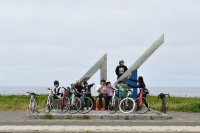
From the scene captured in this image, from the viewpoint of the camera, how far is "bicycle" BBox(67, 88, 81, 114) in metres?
9.84

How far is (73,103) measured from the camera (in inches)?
393

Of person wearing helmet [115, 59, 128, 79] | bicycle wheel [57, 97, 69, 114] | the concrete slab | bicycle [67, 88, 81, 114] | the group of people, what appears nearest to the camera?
the concrete slab

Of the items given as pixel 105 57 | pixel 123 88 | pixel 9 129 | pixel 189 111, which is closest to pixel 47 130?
pixel 9 129

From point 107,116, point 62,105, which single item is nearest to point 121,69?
point 107,116

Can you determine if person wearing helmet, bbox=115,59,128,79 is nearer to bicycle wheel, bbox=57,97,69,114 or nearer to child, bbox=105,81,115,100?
child, bbox=105,81,115,100

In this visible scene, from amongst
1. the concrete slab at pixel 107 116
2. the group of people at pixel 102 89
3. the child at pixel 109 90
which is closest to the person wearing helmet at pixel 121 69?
the group of people at pixel 102 89

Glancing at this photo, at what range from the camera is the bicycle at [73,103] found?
9.84 meters

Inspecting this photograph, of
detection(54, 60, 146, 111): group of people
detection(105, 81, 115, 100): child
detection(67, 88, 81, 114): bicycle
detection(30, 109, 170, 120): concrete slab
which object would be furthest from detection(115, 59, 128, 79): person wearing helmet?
detection(30, 109, 170, 120): concrete slab

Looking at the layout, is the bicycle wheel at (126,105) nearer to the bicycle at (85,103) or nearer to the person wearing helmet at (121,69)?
the bicycle at (85,103)

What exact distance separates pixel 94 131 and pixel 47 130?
4.17 feet

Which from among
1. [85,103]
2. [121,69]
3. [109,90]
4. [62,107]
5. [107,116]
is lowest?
[107,116]

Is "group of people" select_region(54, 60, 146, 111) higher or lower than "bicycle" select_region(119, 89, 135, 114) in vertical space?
higher

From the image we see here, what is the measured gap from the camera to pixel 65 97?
992 centimetres

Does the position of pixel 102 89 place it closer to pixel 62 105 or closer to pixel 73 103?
pixel 73 103
